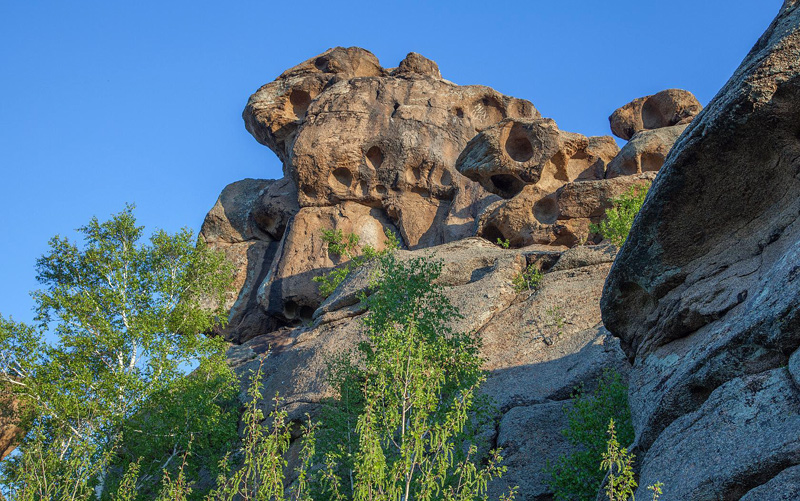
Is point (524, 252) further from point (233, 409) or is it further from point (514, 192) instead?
point (233, 409)

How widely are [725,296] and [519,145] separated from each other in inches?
850

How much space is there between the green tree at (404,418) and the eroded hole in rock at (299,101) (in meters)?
28.9

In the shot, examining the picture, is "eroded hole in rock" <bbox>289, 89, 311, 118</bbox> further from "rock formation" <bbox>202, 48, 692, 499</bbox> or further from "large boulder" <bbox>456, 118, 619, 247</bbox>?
"large boulder" <bbox>456, 118, 619, 247</bbox>

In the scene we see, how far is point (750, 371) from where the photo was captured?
34.6ft

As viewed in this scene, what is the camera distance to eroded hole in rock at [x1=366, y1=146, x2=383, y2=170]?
40250 millimetres

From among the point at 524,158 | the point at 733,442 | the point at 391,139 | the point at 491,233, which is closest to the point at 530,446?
the point at 733,442

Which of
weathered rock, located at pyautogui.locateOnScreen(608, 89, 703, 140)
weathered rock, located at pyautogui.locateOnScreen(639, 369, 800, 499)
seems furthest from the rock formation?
A: weathered rock, located at pyautogui.locateOnScreen(639, 369, 800, 499)

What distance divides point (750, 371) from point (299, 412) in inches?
499

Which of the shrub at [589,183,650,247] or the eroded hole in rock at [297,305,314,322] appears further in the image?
the eroded hole in rock at [297,305,314,322]

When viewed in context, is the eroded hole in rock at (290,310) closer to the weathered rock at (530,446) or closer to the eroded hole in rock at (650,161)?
the eroded hole in rock at (650,161)

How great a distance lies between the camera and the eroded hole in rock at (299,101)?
1796 inches

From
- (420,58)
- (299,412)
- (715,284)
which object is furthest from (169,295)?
(420,58)

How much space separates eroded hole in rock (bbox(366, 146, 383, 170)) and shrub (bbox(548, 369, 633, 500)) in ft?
83.7

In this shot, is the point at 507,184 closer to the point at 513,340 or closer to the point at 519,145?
the point at 519,145
